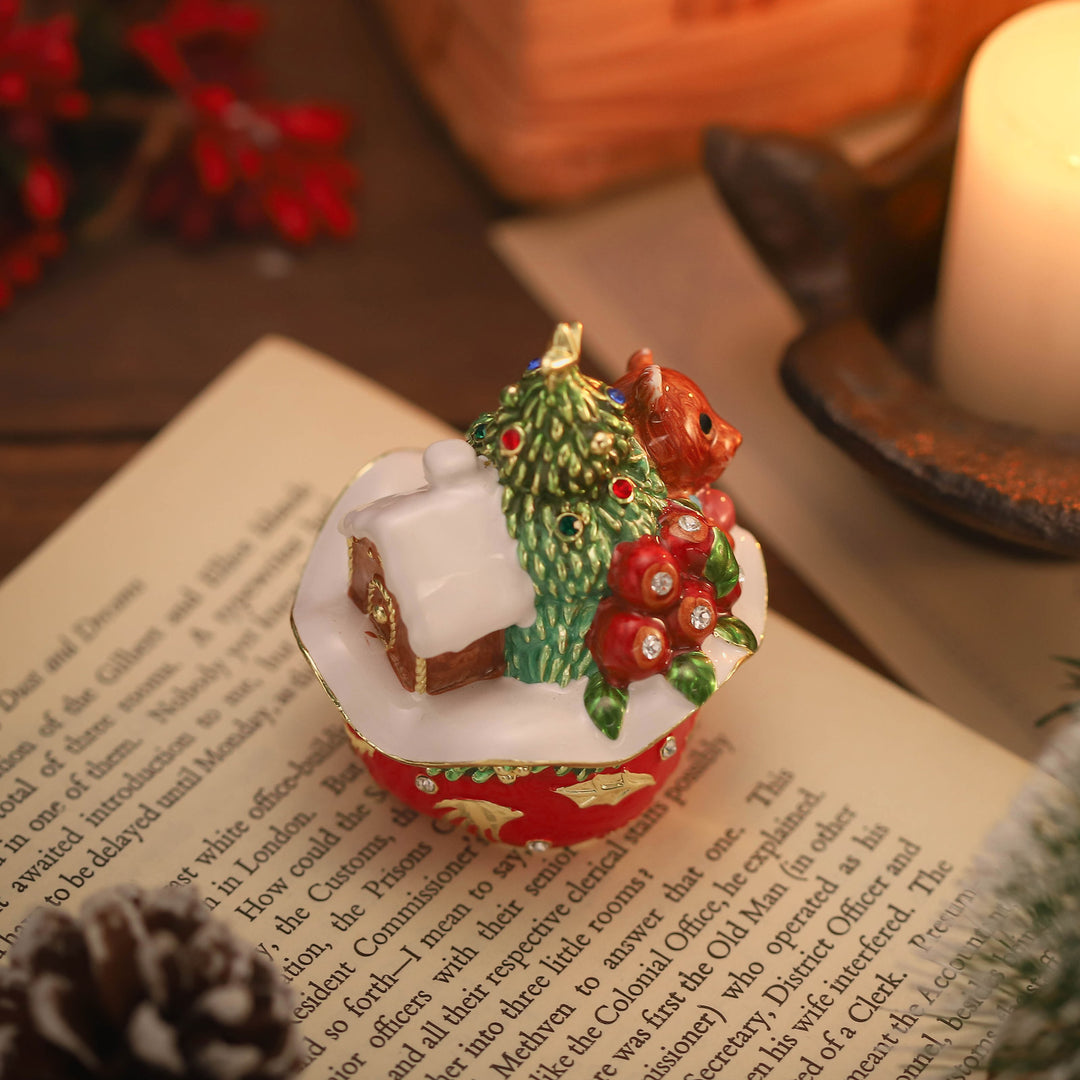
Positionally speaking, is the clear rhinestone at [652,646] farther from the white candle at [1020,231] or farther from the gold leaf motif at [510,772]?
the white candle at [1020,231]

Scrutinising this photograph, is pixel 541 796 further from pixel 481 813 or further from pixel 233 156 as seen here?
pixel 233 156

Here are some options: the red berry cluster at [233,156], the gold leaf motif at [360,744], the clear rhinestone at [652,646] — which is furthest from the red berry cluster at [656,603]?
the red berry cluster at [233,156]

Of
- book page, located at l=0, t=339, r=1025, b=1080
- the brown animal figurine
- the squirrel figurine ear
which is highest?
the squirrel figurine ear

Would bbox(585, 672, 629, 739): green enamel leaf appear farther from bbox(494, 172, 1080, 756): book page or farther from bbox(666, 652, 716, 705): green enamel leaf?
bbox(494, 172, 1080, 756): book page

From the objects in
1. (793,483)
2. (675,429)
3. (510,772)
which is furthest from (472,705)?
(793,483)

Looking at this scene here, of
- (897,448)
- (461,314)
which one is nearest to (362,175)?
(461,314)

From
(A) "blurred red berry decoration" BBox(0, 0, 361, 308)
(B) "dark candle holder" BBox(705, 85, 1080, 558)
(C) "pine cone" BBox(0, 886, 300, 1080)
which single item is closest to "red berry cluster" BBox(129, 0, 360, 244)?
(A) "blurred red berry decoration" BBox(0, 0, 361, 308)
